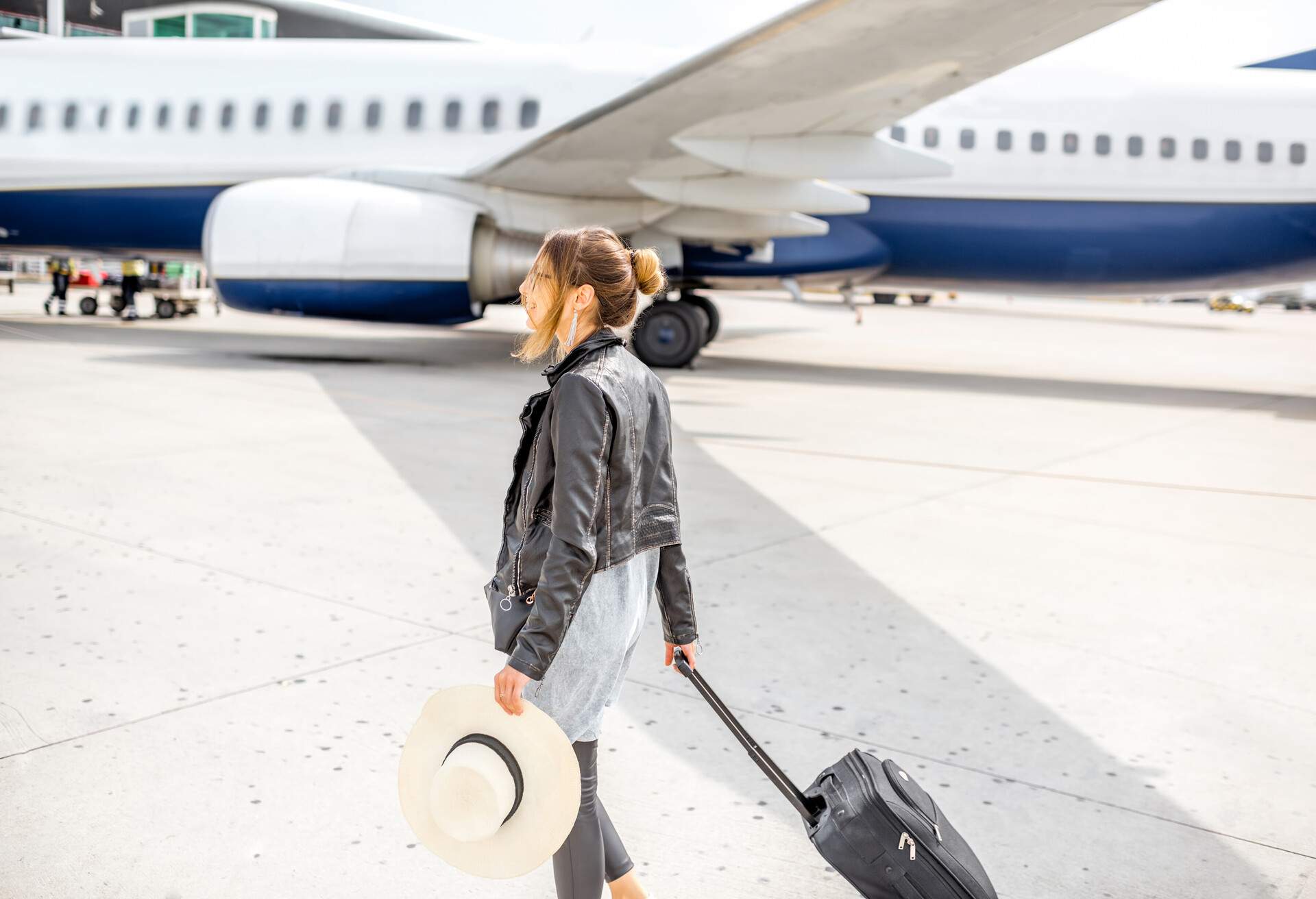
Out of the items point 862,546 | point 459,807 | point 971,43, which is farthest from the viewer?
point 971,43

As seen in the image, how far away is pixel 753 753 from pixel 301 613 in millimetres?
2522

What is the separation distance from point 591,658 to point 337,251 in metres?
10.6

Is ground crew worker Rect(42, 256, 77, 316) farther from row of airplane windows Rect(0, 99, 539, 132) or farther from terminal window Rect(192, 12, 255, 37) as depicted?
terminal window Rect(192, 12, 255, 37)

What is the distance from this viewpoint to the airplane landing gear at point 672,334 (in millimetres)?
13680

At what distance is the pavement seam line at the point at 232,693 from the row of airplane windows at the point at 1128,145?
10.6m

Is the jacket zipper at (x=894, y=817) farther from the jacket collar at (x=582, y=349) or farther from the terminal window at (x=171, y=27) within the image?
the terminal window at (x=171, y=27)

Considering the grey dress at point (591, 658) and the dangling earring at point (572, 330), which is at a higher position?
the dangling earring at point (572, 330)

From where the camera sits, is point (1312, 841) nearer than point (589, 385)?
No

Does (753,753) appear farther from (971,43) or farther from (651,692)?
(971,43)

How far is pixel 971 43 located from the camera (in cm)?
945

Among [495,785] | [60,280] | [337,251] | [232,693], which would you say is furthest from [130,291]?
[495,785]

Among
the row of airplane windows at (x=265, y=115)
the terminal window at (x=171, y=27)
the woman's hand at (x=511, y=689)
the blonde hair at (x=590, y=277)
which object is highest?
the terminal window at (x=171, y=27)

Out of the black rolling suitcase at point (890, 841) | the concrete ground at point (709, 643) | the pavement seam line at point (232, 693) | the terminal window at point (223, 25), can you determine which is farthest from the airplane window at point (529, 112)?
the terminal window at point (223, 25)

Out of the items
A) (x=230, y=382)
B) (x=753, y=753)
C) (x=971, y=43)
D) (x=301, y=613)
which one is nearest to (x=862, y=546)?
(x=301, y=613)
